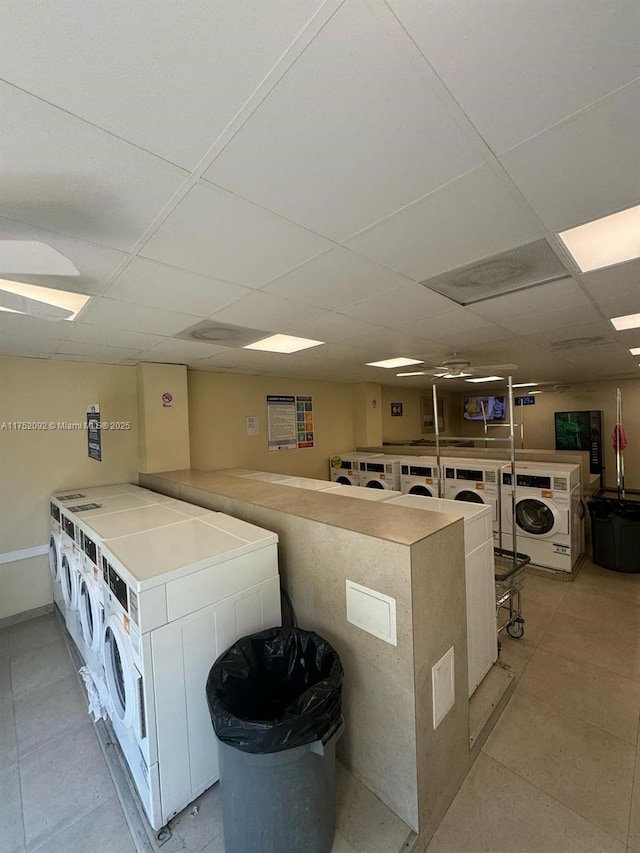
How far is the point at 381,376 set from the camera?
559cm

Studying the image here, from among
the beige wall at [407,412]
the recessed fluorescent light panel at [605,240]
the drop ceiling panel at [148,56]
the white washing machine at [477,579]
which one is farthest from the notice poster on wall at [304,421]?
the drop ceiling panel at [148,56]

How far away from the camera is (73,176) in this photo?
3.32ft

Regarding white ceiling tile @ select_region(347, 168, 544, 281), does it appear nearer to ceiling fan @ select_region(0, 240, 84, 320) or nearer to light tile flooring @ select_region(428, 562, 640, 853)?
ceiling fan @ select_region(0, 240, 84, 320)

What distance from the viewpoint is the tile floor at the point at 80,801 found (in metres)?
1.35

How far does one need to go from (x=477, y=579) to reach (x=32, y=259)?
96.3 inches

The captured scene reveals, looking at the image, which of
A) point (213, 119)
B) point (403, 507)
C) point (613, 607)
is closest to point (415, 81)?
point (213, 119)

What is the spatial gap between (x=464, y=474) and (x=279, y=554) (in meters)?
2.96

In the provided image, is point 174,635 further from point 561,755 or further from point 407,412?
point 407,412

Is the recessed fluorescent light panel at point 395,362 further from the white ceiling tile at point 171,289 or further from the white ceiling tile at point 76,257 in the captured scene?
the white ceiling tile at point 76,257

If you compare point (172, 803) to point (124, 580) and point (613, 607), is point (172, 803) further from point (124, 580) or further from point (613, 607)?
point (613, 607)

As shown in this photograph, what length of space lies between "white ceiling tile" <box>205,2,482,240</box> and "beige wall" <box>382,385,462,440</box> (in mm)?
5315

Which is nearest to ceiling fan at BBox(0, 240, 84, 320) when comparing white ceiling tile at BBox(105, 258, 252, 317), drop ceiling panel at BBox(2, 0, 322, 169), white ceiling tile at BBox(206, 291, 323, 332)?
white ceiling tile at BBox(105, 258, 252, 317)

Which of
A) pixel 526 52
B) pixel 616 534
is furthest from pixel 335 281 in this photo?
pixel 616 534

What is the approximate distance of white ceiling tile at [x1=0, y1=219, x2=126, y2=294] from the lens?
50.9 inches
